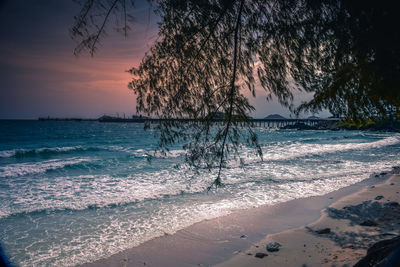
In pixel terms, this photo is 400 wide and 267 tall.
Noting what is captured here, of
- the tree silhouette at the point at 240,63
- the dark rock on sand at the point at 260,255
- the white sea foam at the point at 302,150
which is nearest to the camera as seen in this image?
the tree silhouette at the point at 240,63

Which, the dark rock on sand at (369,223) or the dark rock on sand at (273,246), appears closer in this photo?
the dark rock on sand at (273,246)

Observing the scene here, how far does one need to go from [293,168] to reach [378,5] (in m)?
12.6

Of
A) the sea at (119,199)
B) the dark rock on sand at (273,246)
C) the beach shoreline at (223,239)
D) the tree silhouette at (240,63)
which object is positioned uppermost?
the tree silhouette at (240,63)

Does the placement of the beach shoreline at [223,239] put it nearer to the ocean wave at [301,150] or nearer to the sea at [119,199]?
the sea at [119,199]

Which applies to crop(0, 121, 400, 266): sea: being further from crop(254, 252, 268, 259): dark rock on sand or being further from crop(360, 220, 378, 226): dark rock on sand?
crop(360, 220, 378, 226): dark rock on sand

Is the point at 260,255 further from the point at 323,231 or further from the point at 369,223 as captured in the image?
the point at 369,223

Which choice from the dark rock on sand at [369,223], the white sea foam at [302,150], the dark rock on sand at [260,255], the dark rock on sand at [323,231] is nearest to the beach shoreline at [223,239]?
the dark rock on sand at [260,255]

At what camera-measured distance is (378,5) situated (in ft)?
7.52

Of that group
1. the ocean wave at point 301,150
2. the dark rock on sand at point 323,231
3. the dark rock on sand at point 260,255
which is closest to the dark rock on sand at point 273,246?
the dark rock on sand at point 260,255

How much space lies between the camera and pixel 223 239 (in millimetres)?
5008

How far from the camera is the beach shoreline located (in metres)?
4.23

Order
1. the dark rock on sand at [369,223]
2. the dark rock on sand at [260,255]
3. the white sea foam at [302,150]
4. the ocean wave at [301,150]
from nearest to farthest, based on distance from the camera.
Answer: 1. the dark rock on sand at [260,255]
2. the dark rock on sand at [369,223]
3. the ocean wave at [301,150]
4. the white sea foam at [302,150]

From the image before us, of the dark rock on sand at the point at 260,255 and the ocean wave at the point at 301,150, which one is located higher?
the dark rock on sand at the point at 260,255

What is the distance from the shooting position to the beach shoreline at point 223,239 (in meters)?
4.23
